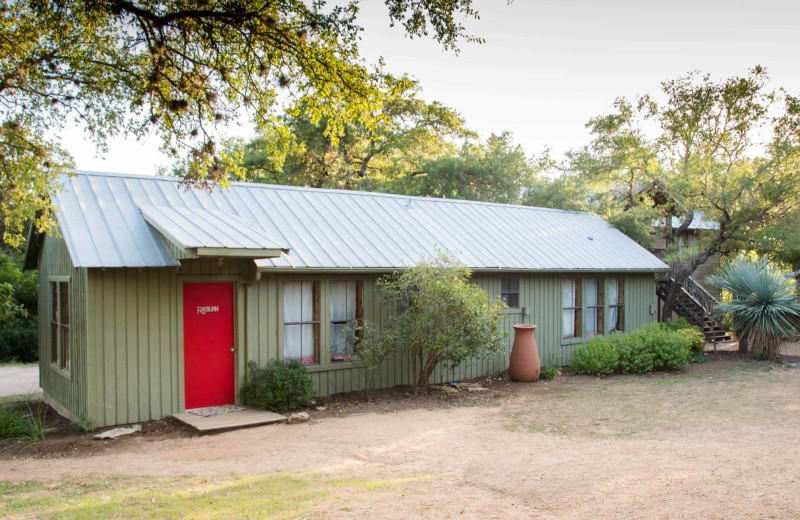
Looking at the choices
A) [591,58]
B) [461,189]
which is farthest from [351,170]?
[591,58]

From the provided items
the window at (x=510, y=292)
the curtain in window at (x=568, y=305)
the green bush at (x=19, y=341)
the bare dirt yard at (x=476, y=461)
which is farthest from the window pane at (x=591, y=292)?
the green bush at (x=19, y=341)

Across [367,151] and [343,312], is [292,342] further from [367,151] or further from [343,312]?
[367,151]

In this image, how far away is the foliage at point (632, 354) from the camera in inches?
554

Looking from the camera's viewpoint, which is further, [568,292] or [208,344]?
[568,292]

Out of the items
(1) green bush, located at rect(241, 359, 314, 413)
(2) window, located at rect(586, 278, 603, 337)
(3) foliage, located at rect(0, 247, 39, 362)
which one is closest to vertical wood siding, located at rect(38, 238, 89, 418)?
(1) green bush, located at rect(241, 359, 314, 413)

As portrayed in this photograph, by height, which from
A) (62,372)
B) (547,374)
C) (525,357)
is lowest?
(547,374)

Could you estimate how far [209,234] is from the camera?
31.0ft

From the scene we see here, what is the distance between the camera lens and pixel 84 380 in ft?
29.6

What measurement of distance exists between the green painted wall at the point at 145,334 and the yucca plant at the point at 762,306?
33.8ft

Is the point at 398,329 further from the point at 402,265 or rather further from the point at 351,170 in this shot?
the point at 351,170

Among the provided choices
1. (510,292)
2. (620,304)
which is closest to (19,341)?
(510,292)

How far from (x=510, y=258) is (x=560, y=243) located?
9.28 feet

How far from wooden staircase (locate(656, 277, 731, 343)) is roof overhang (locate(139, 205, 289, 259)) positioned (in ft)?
46.4

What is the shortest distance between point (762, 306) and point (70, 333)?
15646mm
